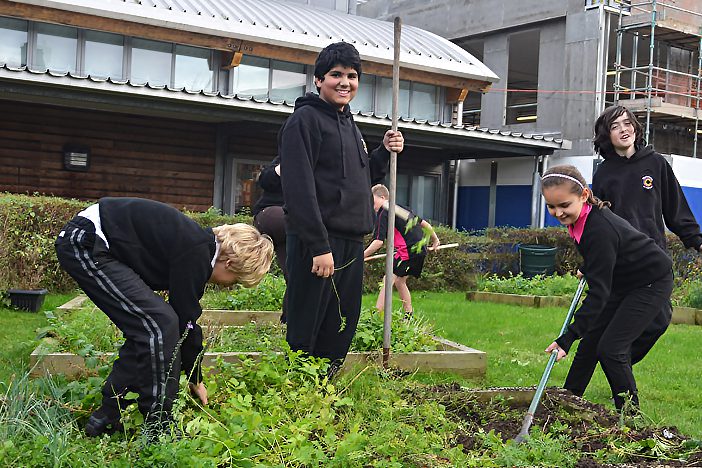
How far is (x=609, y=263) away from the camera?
4.12m

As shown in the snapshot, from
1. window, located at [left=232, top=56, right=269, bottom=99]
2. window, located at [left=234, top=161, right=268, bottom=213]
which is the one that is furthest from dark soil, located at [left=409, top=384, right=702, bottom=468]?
window, located at [left=232, top=56, right=269, bottom=99]

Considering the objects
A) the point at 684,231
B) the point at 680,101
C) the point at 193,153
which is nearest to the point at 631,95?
the point at 680,101

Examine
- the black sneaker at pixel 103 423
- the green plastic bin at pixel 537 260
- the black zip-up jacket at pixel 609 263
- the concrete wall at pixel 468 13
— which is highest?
the concrete wall at pixel 468 13

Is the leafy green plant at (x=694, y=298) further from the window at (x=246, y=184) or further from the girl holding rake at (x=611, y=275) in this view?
the window at (x=246, y=184)

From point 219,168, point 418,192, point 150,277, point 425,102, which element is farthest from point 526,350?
point 418,192

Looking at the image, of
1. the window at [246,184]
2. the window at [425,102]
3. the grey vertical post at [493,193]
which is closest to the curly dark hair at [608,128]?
the window at [246,184]

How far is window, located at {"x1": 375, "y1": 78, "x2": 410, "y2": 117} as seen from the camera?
59.2ft

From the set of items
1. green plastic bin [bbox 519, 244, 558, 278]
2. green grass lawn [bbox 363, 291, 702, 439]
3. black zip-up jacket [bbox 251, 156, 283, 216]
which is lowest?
green grass lawn [bbox 363, 291, 702, 439]

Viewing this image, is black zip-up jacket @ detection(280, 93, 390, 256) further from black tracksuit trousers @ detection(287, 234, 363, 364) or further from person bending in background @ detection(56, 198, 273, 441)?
person bending in background @ detection(56, 198, 273, 441)

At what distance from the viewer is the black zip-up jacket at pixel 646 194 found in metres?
4.90

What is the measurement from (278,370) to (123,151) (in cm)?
1205

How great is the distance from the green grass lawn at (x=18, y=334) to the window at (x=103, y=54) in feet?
21.2

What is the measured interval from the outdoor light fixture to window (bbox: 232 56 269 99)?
10.4ft

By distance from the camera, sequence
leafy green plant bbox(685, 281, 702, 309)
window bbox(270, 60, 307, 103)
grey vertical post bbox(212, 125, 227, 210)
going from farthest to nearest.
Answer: window bbox(270, 60, 307, 103) → grey vertical post bbox(212, 125, 227, 210) → leafy green plant bbox(685, 281, 702, 309)
